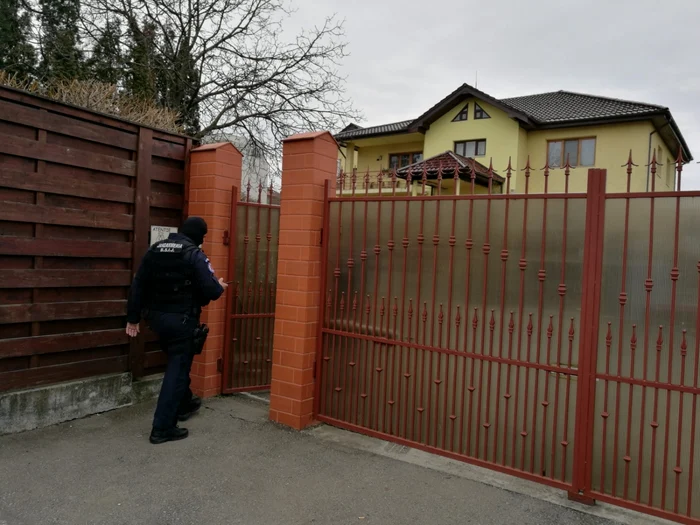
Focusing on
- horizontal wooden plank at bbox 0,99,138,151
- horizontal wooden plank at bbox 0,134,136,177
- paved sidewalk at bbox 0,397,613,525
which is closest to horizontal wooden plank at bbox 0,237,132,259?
horizontal wooden plank at bbox 0,134,136,177

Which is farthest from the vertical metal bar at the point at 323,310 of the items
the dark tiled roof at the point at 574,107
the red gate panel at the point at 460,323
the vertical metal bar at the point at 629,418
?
the dark tiled roof at the point at 574,107

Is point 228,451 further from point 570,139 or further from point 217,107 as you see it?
point 570,139

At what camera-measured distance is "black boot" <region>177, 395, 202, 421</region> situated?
13.8ft

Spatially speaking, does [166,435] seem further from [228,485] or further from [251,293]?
[251,293]

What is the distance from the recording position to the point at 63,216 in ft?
12.8

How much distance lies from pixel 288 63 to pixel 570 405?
13217 mm

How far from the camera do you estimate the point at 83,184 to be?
4.02m

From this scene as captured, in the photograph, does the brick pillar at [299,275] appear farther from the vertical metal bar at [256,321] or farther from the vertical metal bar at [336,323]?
the vertical metal bar at [256,321]

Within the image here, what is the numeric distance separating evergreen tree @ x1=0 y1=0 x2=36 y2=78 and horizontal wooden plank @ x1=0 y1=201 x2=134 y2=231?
418 inches

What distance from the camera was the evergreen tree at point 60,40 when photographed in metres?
12.2

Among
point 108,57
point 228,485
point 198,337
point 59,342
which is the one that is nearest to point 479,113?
point 108,57

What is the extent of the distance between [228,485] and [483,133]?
21.3 meters

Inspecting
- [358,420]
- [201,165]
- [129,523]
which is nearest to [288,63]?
[201,165]

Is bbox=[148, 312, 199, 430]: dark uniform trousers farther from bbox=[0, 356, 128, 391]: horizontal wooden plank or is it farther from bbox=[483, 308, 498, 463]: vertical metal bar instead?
bbox=[483, 308, 498, 463]: vertical metal bar
